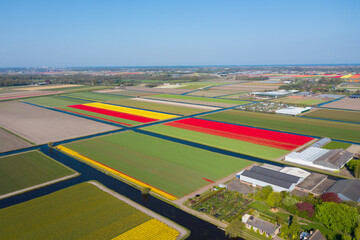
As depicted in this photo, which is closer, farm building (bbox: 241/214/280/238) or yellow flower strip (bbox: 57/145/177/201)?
farm building (bbox: 241/214/280/238)

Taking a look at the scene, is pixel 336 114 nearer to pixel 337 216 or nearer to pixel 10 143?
pixel 337 216

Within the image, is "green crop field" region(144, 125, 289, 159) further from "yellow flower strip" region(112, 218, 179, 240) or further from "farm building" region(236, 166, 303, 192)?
"yellow flower strip" region(112, 218, 179, 240)

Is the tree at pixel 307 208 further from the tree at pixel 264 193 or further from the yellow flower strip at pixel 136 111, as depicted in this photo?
the yellow flower strip at pixel 136 111

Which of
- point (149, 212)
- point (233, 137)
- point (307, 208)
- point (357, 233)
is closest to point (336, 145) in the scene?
point (233, 137)

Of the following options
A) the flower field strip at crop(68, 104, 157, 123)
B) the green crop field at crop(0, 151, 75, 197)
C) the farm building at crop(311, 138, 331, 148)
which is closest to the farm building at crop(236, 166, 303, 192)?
the farm building at crop(311, 138, 331, 148)

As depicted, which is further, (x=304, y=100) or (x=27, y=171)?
(x=304, y=100)

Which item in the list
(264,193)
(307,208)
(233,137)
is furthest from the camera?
(233,137)
